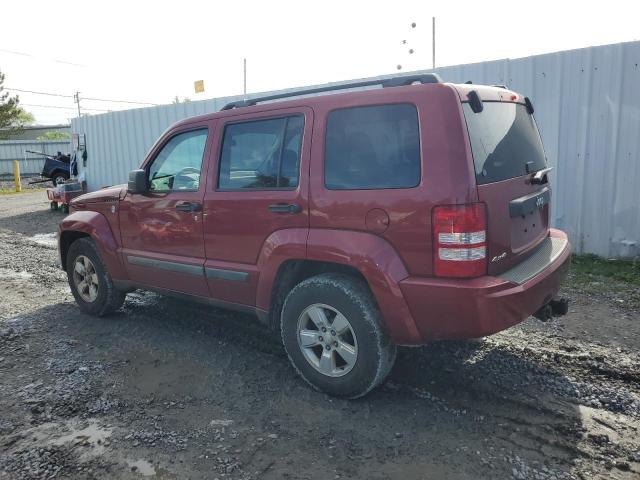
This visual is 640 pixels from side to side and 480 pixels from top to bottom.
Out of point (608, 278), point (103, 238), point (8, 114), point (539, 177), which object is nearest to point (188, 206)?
point (103, 238)

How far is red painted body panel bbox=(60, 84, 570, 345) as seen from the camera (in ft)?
9.07

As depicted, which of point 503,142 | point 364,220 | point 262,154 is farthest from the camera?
point 262,154

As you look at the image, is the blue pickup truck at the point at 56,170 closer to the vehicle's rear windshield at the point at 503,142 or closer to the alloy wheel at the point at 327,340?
the alloy wheel at the point at 327,340

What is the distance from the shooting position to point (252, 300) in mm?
3709

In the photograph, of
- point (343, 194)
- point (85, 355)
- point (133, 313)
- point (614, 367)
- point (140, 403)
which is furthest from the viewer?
point (133, 313)

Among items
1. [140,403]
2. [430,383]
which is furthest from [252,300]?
[430,383]

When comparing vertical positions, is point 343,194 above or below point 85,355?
above

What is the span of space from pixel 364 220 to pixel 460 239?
591 millimetres

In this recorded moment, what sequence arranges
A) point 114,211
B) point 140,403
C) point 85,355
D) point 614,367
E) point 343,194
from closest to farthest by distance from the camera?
1. point 343,194
2. point 140,403
3. point 614,367
4. point 85,355
5. point 114,211

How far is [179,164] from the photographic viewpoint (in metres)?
4.23

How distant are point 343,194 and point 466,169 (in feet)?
2.52

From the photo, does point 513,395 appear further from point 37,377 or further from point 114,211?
point 114,211

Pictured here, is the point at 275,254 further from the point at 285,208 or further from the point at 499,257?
the point at 499,257

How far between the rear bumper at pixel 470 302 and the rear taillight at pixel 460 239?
0.07 m
